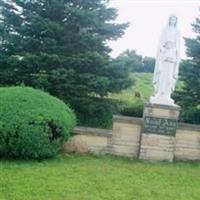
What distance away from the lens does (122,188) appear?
877 cm

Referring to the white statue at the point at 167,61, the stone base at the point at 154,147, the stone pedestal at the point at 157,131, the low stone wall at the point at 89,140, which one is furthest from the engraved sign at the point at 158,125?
the low stone wall at the point at 89,140

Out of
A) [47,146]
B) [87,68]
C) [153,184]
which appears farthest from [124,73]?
[153,184]

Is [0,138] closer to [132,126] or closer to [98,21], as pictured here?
[132,126]

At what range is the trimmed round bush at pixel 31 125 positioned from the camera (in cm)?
1012

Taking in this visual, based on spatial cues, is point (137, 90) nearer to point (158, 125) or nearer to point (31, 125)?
point (158, 125)

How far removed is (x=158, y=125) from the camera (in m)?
11.5

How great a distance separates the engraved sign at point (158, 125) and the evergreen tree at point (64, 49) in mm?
2363

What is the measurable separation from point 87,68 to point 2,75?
2.49 meters

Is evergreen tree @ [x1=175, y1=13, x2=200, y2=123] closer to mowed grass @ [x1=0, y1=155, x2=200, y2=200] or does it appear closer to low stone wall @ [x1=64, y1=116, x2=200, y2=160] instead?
low stone wall @ [x1=64, y1=116, x2=200, y2=160]

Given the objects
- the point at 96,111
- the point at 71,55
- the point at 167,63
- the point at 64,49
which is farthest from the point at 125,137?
the point at 64,49

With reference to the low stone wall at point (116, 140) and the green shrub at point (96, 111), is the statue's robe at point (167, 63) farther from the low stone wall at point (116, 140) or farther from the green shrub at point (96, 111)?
the green shrub at point (96, 111)

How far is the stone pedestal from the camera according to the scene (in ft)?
37.9

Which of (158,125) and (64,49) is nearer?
(158,125)

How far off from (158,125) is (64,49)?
426 centimetres
